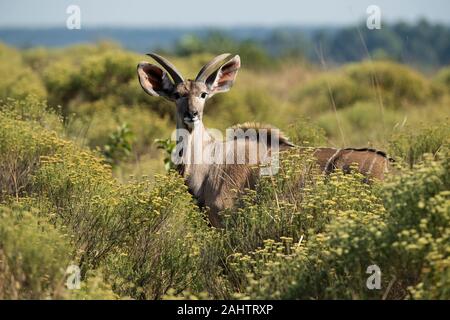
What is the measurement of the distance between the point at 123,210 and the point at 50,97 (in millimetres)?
10737

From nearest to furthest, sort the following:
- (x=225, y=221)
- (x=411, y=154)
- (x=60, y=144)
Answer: (x=225, y=221) < (x=60, y=144) < (x=411, y=154)

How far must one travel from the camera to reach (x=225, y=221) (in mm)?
7516

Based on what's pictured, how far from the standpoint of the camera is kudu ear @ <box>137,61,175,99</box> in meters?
8.60

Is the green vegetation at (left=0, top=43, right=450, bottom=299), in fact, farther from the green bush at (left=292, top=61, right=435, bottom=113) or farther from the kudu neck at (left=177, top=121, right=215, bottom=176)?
the green bush at (left=292, top=61, right=435, bottom=113)

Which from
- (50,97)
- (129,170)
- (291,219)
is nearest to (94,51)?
(50,97)

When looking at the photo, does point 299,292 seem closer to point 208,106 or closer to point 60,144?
point 60,144

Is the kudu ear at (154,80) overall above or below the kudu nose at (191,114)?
above

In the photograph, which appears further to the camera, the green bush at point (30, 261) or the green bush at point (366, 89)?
the green bush at point (366, 89)

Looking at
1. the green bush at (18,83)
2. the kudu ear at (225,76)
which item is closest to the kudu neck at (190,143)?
the kudu ear at (225,76)

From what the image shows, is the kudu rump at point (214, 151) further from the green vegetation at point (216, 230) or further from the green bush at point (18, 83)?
the green bush at point (18, 83)

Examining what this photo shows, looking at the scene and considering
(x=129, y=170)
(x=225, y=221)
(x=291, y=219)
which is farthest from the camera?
(x=129, y=170)

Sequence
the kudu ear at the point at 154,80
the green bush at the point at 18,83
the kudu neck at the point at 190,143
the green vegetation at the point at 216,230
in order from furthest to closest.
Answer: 1. the green bush at the point at 18,83
2. the kudu ear at the point at 154,80
3. the kudu neck at the point at 190,143
4. the green vegetation at the point at 216,230

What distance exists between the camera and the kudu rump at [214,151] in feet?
26.8

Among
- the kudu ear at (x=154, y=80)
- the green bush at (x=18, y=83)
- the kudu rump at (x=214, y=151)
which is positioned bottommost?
the kudu rump at (x=214, y=151)
